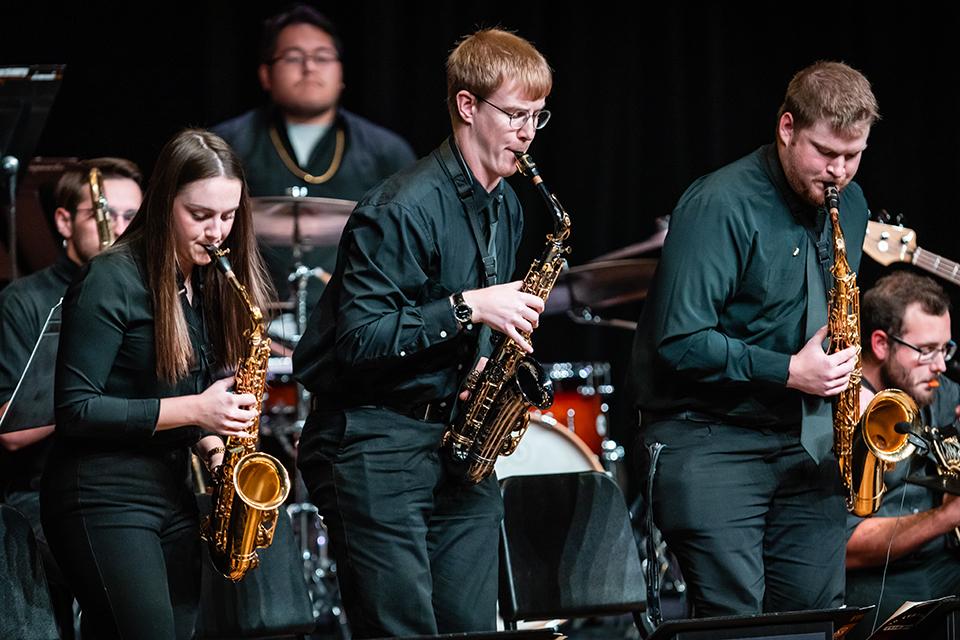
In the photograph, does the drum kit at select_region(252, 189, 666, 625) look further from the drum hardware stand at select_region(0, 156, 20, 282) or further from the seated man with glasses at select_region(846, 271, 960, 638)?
the seated man with glasses at select_region(846, 271, 960, 638)

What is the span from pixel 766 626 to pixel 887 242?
238 centimetres

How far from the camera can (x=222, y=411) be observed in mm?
2963

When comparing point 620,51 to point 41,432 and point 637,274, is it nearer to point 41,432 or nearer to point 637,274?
point 637,274

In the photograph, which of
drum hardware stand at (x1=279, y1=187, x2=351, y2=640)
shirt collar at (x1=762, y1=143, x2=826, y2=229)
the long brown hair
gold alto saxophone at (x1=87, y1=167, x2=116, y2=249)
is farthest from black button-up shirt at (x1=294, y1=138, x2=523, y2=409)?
drum hardware stand at (x1=279, y1=187, x2=351, y2=640)

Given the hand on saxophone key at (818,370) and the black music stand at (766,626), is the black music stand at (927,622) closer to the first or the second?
the black music stand at (766,626)

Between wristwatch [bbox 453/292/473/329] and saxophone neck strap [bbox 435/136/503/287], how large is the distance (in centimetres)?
24

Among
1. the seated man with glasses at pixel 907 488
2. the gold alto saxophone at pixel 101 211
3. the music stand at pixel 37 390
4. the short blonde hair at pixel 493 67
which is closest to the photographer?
the short blonde hair at pixel 493 67

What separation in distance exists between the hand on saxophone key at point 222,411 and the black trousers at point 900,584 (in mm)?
2067

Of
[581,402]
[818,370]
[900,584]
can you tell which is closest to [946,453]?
[900,584]

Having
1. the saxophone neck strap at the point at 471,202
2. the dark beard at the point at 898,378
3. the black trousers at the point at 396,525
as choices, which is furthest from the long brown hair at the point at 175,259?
the dark beard at the point at 898,378

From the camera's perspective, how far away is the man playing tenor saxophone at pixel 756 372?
10.7 feet

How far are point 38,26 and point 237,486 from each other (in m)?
4.05

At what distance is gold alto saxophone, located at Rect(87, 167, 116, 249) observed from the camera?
4.20m

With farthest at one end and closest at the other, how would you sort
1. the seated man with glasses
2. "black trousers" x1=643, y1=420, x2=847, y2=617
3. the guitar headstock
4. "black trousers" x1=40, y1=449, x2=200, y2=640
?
1. the guitar headstock
2. the seated man with glasses
3. "black trousers" x1=643, y1=420, x2=847, y2=617
4. "black trousers" x1=40, y1=449, x2=200, y2=640
